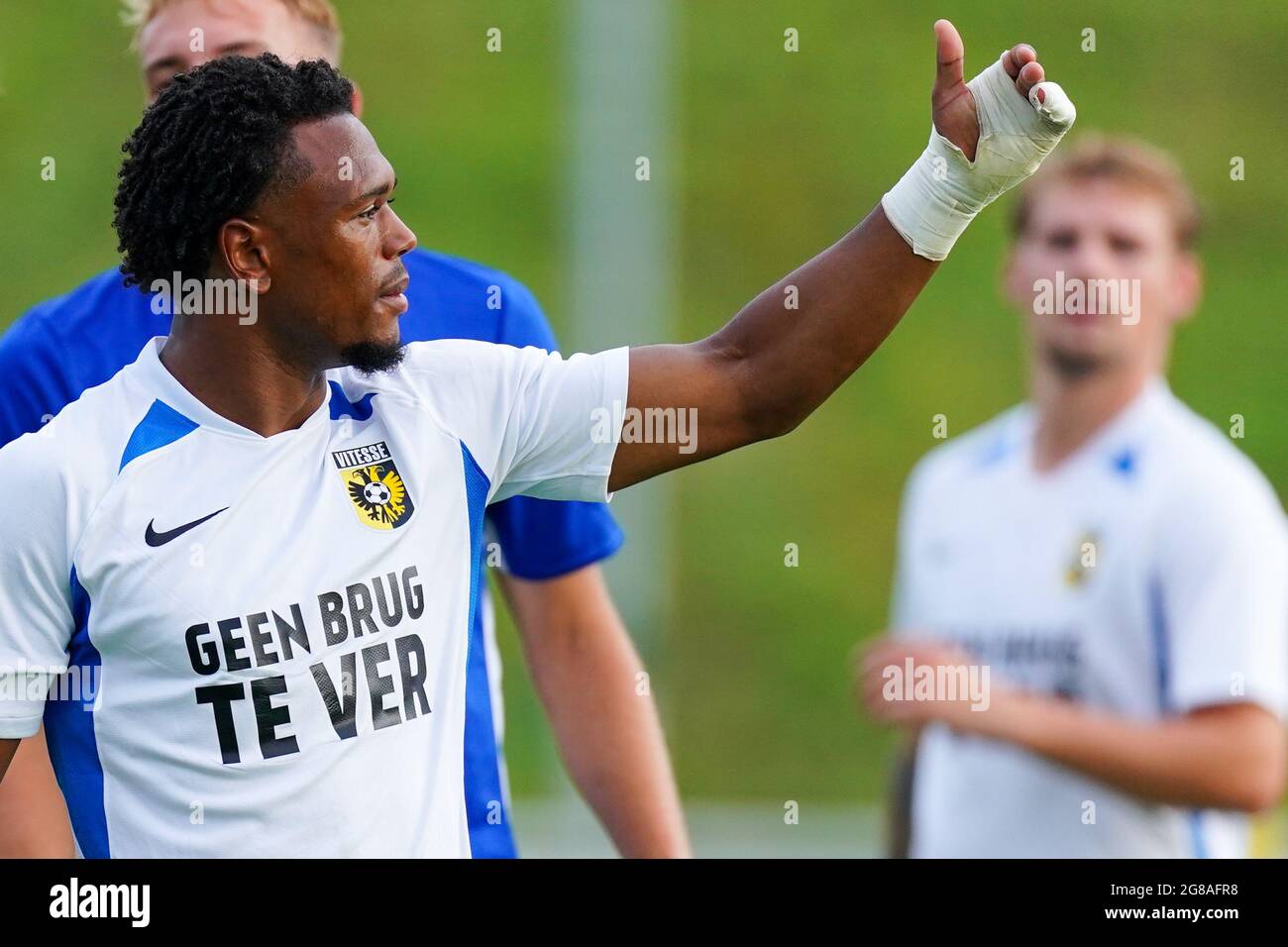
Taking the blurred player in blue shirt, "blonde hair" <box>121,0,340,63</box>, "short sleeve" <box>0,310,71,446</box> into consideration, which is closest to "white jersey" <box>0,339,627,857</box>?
the blurred player in blue shirt

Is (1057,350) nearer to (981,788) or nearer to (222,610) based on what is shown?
(981,788)

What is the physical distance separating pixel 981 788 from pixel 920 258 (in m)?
1.69

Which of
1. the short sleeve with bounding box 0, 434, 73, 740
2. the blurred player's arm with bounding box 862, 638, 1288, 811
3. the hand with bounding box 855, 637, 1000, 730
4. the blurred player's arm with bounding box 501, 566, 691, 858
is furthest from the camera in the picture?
the blurred player's arm with bounding box 862, 638, 1288, 811

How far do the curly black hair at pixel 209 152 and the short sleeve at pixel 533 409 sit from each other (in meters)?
0.34

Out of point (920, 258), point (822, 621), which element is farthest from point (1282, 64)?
point (920, 258)

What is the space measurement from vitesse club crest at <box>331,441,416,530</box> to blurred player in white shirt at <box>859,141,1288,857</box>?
45.6 inches

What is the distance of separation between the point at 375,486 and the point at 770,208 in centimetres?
886

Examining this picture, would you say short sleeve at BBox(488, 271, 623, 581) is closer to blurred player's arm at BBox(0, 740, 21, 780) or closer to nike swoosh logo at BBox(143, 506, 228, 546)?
nike swoosh logo at BBox(143, 506, 228, 546)

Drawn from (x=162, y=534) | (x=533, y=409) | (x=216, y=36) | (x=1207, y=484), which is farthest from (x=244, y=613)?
(x=1207, y=484)

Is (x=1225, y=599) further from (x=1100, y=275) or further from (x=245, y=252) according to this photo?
(x=245, y=252)

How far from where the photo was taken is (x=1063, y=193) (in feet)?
13.5

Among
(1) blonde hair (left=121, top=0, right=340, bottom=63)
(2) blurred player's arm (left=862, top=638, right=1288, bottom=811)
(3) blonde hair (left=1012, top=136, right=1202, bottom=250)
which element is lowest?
(2) blurred player's arm (left=862, top=638, right=1288, bottom=811)

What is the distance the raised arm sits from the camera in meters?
2.30

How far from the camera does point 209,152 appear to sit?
91.9 inches
